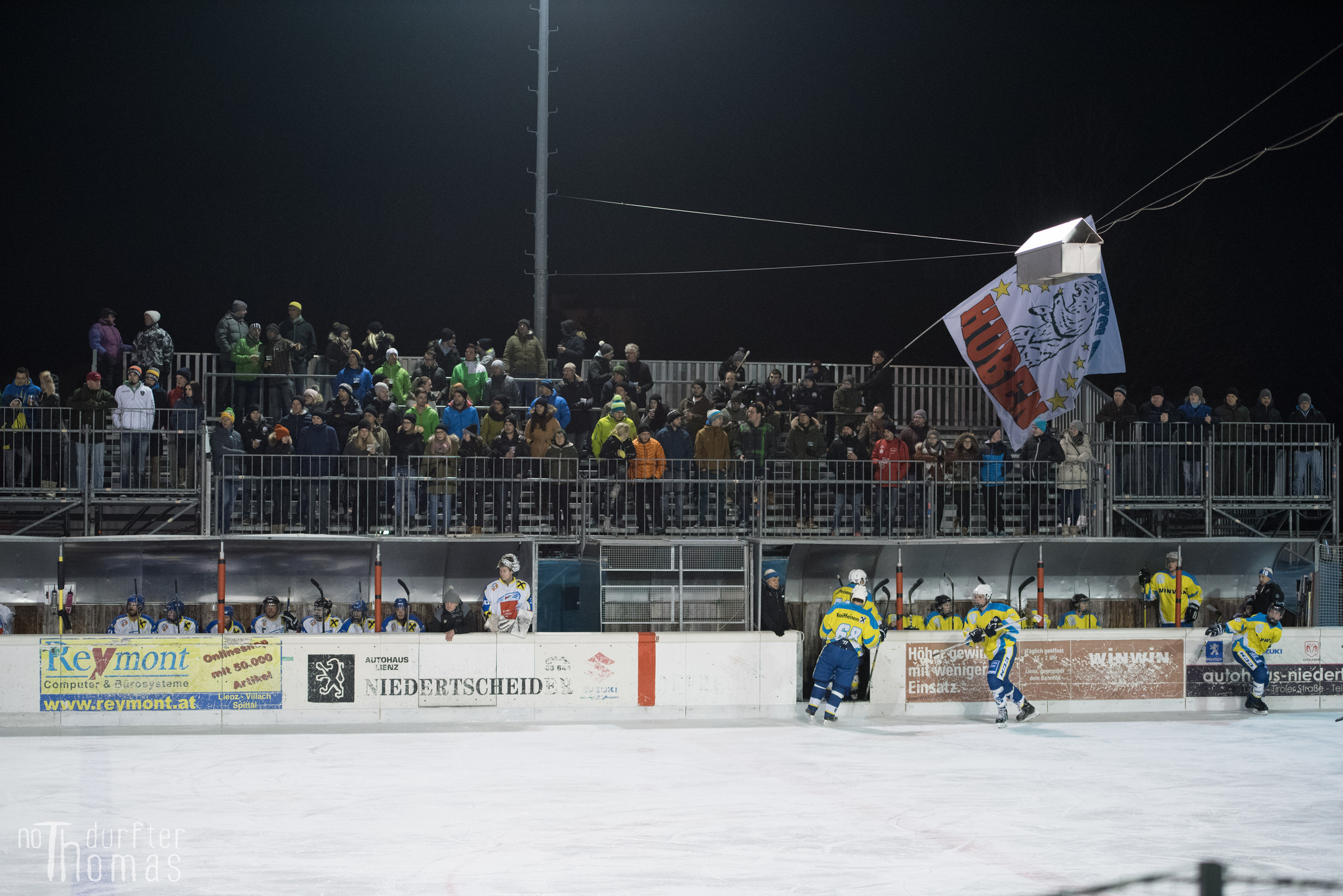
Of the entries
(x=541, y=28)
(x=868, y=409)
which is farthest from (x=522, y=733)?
(x=541, y=28)

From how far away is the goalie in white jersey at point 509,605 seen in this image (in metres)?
15.1

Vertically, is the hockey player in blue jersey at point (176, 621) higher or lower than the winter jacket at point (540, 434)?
lower

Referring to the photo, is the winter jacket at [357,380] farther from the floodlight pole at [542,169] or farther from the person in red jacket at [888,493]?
the person in red jacket at [888,493]

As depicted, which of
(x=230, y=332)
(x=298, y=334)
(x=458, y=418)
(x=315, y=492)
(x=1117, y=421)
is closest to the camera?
(x=315, y=492)

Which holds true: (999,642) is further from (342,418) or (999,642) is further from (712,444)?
(342,418)

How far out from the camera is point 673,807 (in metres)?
10.5

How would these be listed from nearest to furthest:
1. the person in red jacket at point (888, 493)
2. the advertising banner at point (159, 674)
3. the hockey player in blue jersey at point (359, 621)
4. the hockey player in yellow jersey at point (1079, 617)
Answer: the advertising banner at point (159, 674)
the hockey player in blue jersey at point (359, 621)
the hockey player in yellow jersey at point (1079, 617)
the person in red jacket at point (888, 493)

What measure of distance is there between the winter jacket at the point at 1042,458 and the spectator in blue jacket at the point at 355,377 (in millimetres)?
10021

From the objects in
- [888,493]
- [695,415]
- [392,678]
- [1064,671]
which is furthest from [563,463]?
[1064,671]

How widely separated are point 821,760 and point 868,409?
910 cm

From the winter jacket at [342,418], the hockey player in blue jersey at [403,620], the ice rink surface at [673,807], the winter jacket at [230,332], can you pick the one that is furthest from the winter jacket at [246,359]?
the ice rink surface at [673,807]

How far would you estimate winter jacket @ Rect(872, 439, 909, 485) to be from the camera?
17.2m

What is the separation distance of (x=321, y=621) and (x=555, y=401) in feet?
14.7

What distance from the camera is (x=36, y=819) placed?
9.74m
